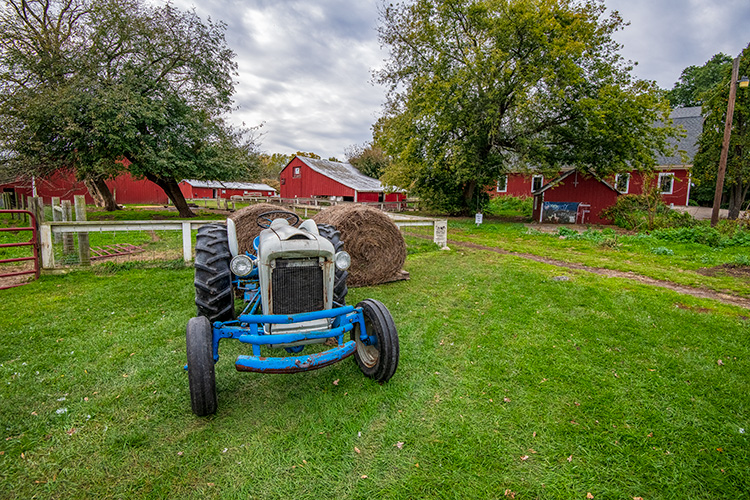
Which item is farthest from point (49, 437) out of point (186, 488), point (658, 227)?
point (658, 227)

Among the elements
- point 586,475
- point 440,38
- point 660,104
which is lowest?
point 586,475

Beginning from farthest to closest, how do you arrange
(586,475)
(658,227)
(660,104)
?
(660,104), (658,227), (586,475)

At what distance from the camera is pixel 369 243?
6.50m

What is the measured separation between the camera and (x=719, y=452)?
2.39m

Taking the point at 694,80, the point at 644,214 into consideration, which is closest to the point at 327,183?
the point at 644,214

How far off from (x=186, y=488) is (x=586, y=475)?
2.44 meters

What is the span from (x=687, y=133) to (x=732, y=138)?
10.5 metres

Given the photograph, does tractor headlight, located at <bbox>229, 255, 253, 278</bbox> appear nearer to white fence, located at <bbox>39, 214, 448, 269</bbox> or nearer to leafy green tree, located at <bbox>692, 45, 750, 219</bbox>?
white fence, located at <bbox>39, 214, 448, 269</bbox>

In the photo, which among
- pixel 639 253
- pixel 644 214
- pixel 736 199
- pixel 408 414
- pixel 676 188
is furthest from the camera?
pixel 676 188

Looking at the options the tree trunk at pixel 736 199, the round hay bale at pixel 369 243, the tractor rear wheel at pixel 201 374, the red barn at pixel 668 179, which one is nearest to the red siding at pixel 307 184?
the red barn at pixel 668 179

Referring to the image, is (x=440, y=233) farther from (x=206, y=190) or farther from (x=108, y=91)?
(x=206, y=190)

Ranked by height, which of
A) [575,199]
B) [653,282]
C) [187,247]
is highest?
[575,199]

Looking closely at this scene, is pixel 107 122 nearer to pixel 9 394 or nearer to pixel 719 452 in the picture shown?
pixel 9 394

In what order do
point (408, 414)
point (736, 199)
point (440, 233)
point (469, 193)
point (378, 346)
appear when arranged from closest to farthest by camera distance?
1. point (408, 414)
2. point (378, 346)
3. point (440, 233)
4. point (736, 199)
5. point (469, 193)
